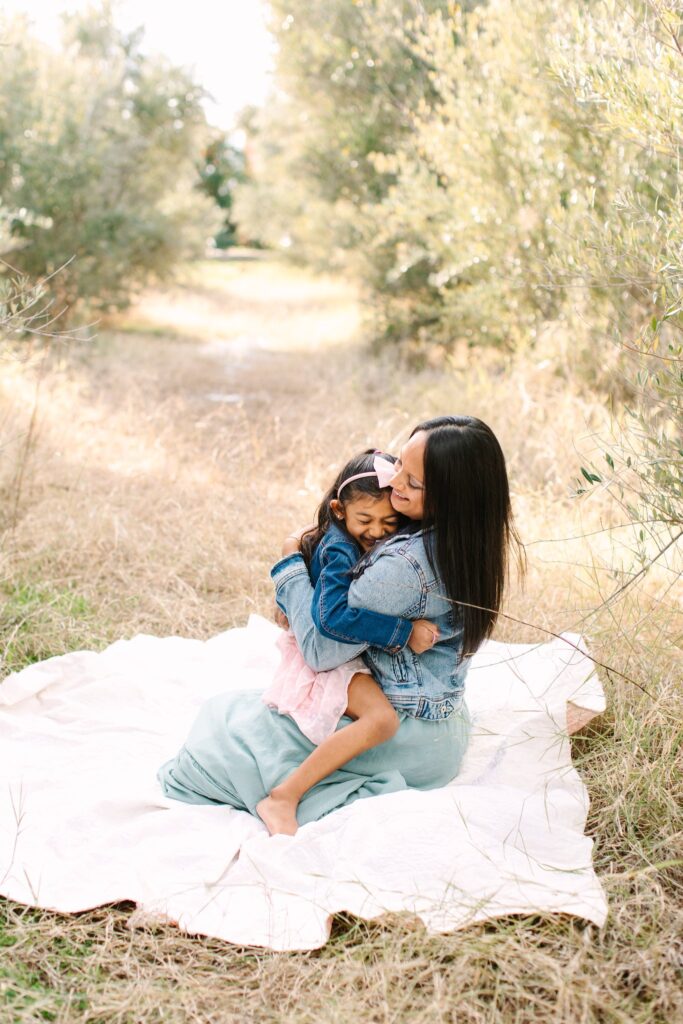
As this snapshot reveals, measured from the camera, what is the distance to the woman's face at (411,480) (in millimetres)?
2811

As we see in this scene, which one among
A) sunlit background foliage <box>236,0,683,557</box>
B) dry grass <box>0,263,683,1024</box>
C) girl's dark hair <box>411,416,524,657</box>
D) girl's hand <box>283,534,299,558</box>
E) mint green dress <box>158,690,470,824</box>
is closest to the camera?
dry grass <box>0,263,683,1024</box>

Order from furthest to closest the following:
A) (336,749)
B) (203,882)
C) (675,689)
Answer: (675,689), (336,749), (203,882)

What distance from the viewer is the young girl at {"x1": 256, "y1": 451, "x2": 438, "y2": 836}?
2.87m

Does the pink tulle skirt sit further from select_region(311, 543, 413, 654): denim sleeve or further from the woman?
select_region(311, 543, 413, 654): denim sleeve

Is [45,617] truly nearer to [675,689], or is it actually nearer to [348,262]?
[675,689]

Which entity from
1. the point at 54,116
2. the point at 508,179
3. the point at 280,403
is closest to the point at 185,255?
the point at 54,116

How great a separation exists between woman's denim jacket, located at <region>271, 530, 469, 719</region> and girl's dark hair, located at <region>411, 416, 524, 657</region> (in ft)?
0.15

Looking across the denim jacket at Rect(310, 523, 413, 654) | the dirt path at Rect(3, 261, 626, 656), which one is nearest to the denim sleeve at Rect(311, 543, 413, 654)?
the denim jacket at Rect(310, 523, 413, 654)

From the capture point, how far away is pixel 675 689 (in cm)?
332

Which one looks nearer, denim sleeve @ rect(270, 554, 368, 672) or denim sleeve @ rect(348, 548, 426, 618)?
denim sleeve @ rect(348, 548, 426, 618)

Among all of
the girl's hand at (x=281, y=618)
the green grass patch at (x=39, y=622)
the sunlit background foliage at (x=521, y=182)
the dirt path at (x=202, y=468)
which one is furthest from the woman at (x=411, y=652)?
the green grass patch at (x=39, y=622)

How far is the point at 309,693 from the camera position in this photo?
3092 millimetres

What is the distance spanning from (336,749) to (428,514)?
78cm

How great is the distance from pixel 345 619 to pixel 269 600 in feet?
6.64
